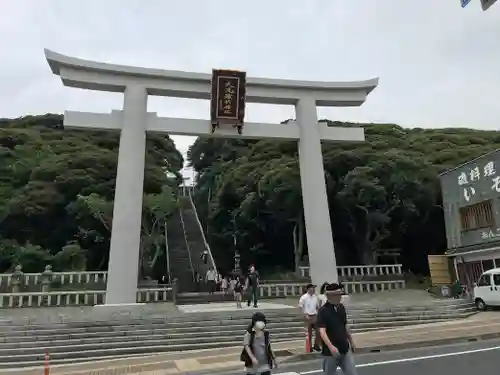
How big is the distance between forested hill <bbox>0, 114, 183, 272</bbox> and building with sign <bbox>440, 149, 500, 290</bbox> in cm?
1464

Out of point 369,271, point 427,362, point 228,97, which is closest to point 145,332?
point 427,362

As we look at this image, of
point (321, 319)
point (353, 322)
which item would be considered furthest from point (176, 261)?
point (321, 319)

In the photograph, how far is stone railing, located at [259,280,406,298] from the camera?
65.6 feet

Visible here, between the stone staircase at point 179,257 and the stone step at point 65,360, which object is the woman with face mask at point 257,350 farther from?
the stone staircase at point 179,257

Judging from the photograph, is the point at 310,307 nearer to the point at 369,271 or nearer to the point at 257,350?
the point at 257,350

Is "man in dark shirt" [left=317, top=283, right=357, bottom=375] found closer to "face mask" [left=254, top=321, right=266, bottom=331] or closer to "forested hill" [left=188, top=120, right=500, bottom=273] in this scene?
Answer: "face mask" [left=254, top=321, right=266, bottom=331]

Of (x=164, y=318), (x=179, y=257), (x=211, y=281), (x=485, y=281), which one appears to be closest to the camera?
(x=164, y=318)

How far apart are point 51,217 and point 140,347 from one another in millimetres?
20807

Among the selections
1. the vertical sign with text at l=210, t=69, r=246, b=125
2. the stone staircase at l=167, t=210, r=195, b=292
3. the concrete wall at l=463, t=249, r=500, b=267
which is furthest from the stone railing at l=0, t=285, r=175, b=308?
the concrete wall at l=463, t=249, r=500, b=267

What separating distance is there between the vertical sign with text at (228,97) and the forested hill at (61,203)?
7.72 meters

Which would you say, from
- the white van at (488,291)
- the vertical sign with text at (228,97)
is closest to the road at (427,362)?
the white van at (488,291)

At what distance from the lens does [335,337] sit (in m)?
4.94

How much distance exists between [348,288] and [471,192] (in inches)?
295

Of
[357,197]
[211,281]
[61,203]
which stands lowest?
[211,281]
